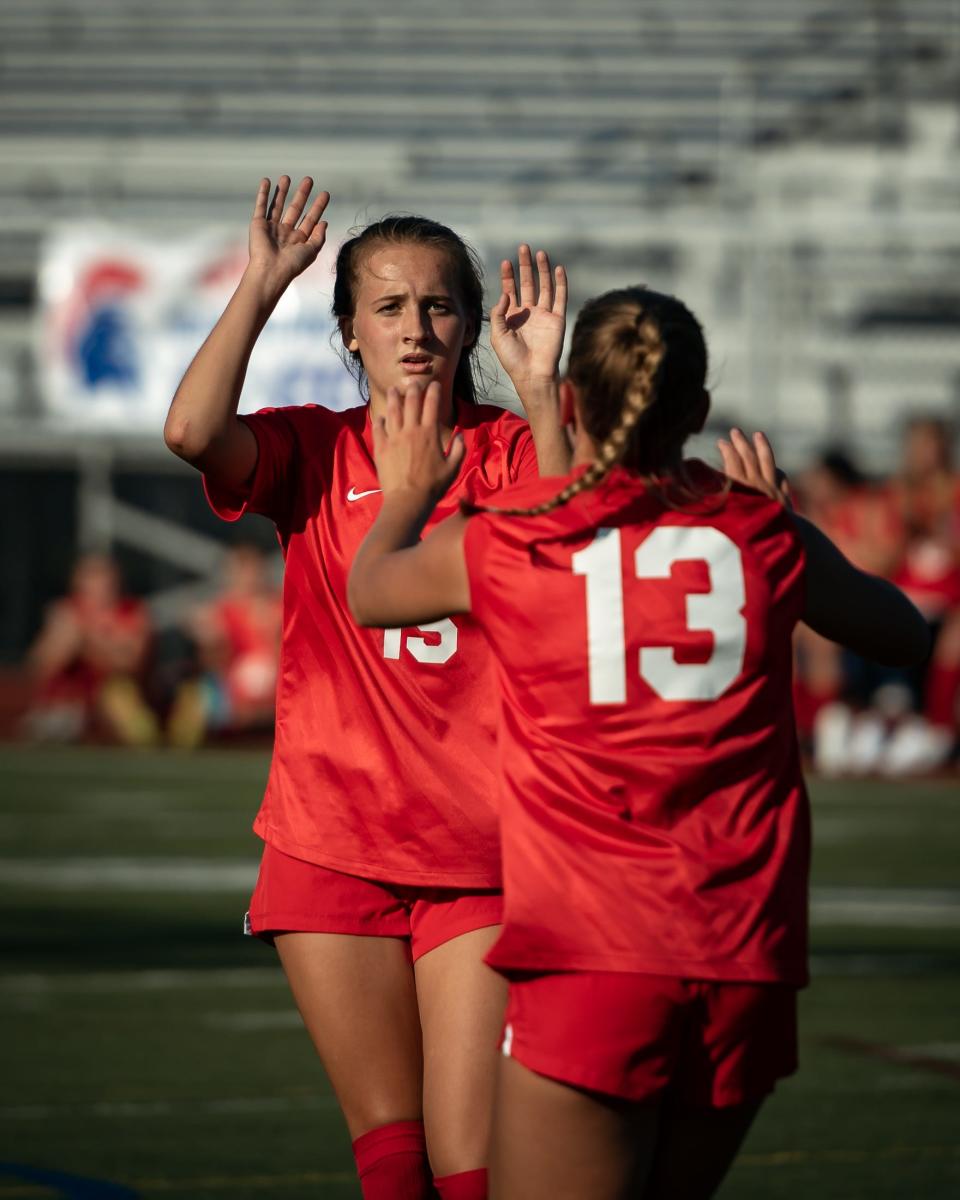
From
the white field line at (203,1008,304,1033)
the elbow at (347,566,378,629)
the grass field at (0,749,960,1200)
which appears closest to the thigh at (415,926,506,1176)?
the elbow at (347,566,378,629)

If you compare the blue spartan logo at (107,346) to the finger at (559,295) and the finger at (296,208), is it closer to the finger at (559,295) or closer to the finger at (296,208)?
the finger at (296,208)

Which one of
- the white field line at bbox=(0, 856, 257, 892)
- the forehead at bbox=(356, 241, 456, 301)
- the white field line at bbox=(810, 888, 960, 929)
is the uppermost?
the forehead at bbox=(356, 241, 456, 301)

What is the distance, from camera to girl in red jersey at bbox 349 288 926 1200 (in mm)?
2467

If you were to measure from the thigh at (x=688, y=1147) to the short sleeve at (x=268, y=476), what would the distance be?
1.32 meters

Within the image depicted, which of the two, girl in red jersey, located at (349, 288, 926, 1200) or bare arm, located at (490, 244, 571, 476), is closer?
girl in red jersey, located at (349, 288, 926, 1200)

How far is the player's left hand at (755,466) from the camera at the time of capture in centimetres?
275

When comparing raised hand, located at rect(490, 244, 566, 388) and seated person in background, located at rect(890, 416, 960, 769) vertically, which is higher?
raised hand, located at rect(490, 244, 566, 388)

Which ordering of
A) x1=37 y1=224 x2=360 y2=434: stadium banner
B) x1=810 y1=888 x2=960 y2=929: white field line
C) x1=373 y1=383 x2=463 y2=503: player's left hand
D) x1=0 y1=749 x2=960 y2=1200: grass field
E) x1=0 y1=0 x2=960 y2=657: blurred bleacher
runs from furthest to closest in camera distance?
x1=0 y1=0 x2=960 y2=657: blurred bleacher
x1=37 y1=224 x2=360 y2=434: stadium banner
x1=810 y1=888 x2=960 y2=929: white field line
x1=0 y1=749 x2=960 y2=1200: grass field
x1=373 y1=383 x2=463 y2=503: player's left hand

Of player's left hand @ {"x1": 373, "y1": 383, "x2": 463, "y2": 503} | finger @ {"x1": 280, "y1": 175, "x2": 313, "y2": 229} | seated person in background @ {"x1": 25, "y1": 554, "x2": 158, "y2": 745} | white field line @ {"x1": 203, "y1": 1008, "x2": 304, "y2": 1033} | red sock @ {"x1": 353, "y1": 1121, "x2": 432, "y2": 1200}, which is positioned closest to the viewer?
player's left hand @ {"x1": 373, "y1": 383, "x2": 463, "y2": 503}

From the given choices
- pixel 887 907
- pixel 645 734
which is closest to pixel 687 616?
pixel 645 734

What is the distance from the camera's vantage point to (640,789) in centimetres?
249

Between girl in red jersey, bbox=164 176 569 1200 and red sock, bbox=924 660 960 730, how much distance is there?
11.4 metres

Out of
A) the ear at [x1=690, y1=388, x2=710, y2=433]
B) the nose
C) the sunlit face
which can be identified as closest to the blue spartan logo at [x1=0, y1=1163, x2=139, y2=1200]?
the sunlit face

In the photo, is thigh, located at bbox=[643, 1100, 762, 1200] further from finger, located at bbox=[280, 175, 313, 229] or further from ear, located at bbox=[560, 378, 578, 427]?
finger, located at bbox=[280, 175, 313, 229]
